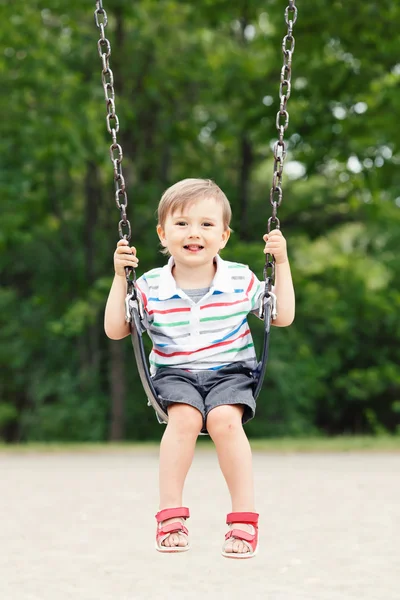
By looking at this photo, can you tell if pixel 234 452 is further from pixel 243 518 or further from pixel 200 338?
pixel 200 338

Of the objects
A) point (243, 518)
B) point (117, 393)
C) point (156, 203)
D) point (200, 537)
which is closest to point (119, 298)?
point (243, 518)

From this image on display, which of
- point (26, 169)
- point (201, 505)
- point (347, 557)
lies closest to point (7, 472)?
point (201, 505)

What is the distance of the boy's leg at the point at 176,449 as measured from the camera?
144 inches

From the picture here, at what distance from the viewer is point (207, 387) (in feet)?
12.5

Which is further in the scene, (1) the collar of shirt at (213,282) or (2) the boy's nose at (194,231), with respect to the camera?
(1) the collar of shirt at (213,282)

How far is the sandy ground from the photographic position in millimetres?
4900

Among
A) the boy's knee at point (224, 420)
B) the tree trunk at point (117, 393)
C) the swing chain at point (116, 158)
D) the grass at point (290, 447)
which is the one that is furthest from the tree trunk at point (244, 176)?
the boy's knee at point (224, 420)

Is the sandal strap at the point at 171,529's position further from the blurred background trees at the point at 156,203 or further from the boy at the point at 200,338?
the blurred background trees at the point at 156,203

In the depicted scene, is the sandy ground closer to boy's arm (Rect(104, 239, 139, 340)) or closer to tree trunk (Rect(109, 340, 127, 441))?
boy's arm (Rect(104, 239, 139, 340))

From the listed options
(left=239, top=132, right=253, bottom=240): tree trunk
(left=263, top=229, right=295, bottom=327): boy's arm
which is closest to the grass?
(left=239, top=132, right=253, bottom=240): tree trunk

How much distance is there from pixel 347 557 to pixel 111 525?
1.94 metres

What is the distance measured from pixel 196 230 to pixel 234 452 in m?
0.82

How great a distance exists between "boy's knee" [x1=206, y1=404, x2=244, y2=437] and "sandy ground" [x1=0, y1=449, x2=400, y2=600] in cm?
129

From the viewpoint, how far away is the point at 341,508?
7902 millimetres
